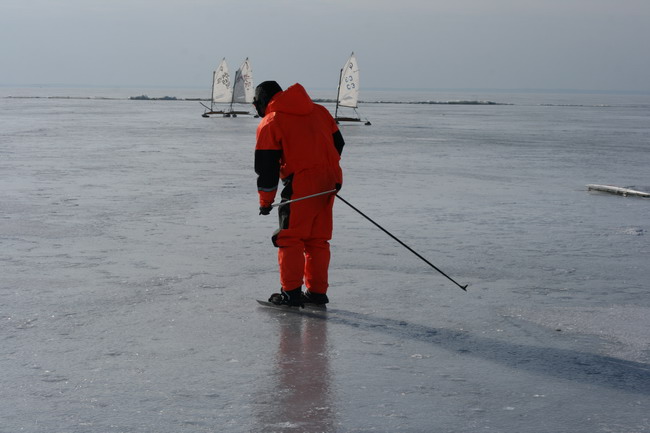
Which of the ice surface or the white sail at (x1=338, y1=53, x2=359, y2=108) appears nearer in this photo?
the ice surface

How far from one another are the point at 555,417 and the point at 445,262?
320 centimetres

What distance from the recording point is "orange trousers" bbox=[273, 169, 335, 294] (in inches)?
206

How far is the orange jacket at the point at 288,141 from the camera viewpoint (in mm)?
5223

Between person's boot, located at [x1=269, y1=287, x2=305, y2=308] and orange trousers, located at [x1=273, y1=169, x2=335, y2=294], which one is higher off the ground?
orange trousers, located at [x1=273, y1=169, x2=335, y2=294]

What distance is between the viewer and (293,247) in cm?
523

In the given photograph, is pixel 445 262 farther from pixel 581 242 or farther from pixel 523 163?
pixel 523 163

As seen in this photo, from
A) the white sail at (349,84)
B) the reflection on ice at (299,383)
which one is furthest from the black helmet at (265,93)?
the white sail at (349,84)

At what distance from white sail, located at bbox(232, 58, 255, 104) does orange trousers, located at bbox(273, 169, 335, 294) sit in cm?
4518

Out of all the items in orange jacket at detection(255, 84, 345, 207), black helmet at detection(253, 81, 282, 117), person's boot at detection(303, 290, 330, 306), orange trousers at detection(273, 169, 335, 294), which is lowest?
person's boot at detection(303, 290, 330, 306)

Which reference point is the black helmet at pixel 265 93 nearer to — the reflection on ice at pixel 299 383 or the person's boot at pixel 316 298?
the person's boot at pixel 316 298

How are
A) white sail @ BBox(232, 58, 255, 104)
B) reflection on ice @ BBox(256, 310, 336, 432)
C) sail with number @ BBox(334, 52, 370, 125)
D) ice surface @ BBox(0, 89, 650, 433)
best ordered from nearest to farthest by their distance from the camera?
1. reflection on ice @ BBox(256, 310, 336, 432)
2. ice surface @ BBox(0, 89, 650, 433)
3. sail with number @ BBox(334, 52, 370, 125)
4. white sail @ BBox(232, 58, 255, 104)

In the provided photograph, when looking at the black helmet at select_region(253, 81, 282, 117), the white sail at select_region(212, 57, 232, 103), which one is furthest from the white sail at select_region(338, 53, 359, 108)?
the black helmet at select_region(253, 81, 282, 117)

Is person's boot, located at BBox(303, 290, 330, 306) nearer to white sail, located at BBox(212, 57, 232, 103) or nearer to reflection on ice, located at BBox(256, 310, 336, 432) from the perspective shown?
reflection on ice, located at BBox(256, 310, 336, 432)

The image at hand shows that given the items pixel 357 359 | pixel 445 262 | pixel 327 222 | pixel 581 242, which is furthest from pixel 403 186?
pixel 357 359
